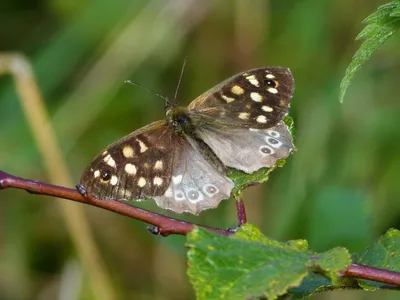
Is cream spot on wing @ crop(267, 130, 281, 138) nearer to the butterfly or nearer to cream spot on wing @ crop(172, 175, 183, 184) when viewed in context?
the butterfly

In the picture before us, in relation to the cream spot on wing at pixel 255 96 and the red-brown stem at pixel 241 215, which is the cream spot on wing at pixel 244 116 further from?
the red-brown stem at pixel 241 215

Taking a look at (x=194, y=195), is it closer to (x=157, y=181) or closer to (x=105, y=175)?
(x=157, y=181)

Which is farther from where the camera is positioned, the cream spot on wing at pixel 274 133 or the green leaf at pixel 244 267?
the cream spot on wing at pixel 274 133

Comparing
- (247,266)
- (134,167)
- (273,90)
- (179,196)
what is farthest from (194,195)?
(247,266)

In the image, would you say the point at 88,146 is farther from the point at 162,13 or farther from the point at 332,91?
the point at 332,91

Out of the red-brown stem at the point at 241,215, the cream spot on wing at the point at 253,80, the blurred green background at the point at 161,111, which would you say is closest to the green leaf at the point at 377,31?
the red-brown stem at the point at 241,215

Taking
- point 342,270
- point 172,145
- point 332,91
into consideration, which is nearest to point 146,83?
point 332,91

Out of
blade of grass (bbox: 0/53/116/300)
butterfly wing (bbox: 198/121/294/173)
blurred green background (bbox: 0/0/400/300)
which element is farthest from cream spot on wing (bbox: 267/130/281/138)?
blade of grass (bbox: 0/53/116/300)
